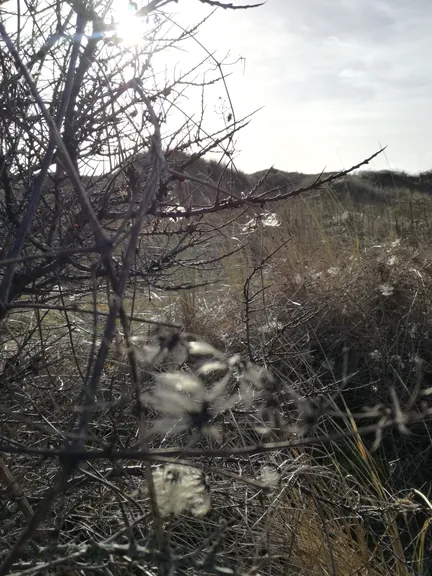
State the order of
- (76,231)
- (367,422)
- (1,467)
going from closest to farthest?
1. (1,467)
2. (76,231)
3. (367,422)

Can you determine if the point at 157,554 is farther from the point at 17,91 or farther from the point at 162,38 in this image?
the point at 162,38

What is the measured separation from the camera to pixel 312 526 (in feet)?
5.98

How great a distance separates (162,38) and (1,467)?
1.34m

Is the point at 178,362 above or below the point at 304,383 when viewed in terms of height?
above

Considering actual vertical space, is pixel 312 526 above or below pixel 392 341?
below

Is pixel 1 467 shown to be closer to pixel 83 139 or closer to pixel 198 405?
pixel 198 405

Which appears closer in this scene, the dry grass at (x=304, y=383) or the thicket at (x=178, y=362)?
the thicket at (x=178, y=362)


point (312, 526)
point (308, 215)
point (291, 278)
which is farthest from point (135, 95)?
point (308, 215)

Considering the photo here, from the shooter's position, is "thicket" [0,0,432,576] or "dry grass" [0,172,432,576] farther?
"dry grass" [0,172,432,576]

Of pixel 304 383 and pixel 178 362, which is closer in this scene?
pixel 178 362

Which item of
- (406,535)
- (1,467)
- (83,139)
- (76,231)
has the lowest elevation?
(406,535)

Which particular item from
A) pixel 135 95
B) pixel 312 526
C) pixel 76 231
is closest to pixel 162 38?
pixel 135 95

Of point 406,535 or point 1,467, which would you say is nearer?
point 1,467

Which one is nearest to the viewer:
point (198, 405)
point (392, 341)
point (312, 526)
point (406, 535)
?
point (198, 405)
